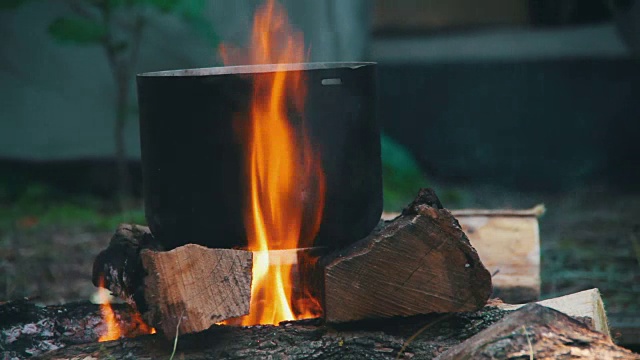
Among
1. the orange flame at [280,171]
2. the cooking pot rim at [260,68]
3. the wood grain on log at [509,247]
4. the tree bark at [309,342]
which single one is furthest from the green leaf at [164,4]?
the tree bark at [309,342]

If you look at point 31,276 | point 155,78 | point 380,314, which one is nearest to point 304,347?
point 380,314

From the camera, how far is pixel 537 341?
217 centimetres

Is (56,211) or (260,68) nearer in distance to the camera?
(260,68)

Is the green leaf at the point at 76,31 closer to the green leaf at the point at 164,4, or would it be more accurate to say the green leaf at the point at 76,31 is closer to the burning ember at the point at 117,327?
the green leaf at the point at 164,4

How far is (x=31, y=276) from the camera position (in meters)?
4.88

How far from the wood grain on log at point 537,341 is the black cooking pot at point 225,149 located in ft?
1.84

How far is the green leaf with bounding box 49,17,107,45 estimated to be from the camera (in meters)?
6.24

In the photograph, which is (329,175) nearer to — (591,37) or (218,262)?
(218,262)

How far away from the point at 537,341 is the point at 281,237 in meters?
0.76

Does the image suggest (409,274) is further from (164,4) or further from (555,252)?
(164,4)

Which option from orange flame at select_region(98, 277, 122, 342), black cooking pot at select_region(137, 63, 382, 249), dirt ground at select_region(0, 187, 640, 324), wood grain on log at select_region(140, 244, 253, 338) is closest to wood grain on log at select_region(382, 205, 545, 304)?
dirt ground at select_region(0, 187, 640, 324)

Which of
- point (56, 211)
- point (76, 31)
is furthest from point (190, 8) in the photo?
point (56, 211)

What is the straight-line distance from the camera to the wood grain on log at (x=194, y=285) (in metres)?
2.39

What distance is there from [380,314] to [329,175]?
408 mm
